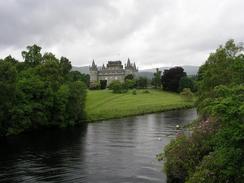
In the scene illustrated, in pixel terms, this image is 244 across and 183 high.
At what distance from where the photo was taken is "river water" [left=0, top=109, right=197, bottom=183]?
35.9 metres

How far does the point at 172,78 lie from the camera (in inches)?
5886

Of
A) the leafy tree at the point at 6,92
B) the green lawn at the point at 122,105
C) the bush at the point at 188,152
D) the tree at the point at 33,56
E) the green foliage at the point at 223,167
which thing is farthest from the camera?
the green lawn at the point at 122,105

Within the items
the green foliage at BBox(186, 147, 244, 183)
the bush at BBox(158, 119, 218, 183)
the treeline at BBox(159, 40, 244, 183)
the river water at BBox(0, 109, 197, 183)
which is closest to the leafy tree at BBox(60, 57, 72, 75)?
the river water at BBox(0, 109, 197, 183)

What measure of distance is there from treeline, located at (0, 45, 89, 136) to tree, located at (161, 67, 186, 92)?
68528mm

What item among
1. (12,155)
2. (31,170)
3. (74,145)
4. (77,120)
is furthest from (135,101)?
(31,170)

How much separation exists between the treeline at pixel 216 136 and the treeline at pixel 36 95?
33.0 metres

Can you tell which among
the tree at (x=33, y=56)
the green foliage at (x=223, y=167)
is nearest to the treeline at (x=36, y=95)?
the tree at (x=33, y=56)

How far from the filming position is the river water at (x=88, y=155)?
1414 inches

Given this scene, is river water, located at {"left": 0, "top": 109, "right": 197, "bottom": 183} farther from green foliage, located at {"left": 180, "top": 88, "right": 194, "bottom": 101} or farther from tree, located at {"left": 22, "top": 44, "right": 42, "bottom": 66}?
green foliage, located at {"left": 180, "top": 88, "right": 194, "bottom": 101}

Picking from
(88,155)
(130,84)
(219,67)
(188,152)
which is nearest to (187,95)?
(130,84)

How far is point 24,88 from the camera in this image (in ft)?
233

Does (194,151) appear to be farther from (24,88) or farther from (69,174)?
(24,88)

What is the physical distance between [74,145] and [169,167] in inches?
927

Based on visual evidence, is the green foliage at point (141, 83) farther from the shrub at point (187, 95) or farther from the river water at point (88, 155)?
the river water at point (88, 155)
